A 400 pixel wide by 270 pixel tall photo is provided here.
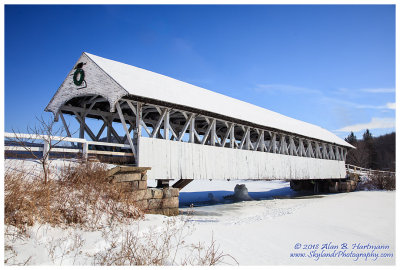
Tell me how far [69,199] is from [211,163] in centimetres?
767

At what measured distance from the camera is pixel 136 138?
10.5 m

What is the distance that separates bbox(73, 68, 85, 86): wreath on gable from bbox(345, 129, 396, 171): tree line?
45.9 metres

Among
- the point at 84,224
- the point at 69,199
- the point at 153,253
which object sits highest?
the point at 69,199

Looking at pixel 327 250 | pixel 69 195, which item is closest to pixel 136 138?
pixel 69 195

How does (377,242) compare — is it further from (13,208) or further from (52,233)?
(13,208)

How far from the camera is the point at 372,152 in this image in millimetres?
55031

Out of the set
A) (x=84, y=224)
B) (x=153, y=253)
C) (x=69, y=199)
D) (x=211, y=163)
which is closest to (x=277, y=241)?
(x=153, y=253)

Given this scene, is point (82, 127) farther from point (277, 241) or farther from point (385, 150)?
point (385, 150)

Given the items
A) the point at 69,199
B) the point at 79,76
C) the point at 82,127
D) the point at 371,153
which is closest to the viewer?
the point at 69,199

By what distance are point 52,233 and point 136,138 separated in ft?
19.0

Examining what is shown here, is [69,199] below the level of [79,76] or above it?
below

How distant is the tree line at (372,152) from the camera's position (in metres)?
48.0

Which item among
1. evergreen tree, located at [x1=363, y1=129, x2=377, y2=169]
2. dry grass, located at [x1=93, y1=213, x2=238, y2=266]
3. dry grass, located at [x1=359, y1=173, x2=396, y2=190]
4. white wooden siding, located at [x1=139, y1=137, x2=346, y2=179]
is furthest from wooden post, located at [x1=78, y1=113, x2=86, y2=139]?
evergreen tree, located at [x1=363, y1=129, x2=377, y2=169]

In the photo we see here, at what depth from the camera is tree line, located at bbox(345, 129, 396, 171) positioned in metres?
48.0
